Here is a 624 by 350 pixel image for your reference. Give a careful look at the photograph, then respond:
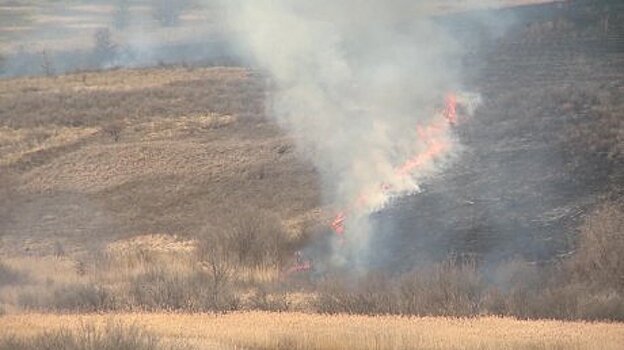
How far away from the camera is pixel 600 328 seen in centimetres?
1341

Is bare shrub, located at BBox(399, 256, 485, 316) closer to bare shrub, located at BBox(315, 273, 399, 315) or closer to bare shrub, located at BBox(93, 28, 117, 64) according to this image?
bare shrub, located at BBox(315, 273, 399, 315)

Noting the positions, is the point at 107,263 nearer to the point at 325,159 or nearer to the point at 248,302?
the point at 248,302

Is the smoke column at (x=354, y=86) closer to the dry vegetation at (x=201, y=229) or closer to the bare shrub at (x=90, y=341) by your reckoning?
the dry vegetation at (x=201, y=229)

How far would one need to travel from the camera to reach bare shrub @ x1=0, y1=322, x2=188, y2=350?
11.1 m

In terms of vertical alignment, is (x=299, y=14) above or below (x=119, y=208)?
above

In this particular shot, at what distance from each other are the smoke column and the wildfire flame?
0.36 ft

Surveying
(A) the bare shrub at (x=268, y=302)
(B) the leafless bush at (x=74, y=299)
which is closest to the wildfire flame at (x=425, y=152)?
(A) the bare shrub at (x=268, y=302)

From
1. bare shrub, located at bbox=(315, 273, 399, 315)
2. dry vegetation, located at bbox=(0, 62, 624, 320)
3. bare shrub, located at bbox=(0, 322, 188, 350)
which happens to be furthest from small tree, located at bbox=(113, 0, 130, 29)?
bare shrub, located at bbox=(0, 322, 188, 350)

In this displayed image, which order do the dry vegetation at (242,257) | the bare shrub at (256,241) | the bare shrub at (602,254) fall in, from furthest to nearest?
1. the bare shrub at (256,241)
2. the bare shrub at (602,254)
3. the dry vegetation at (242,257)

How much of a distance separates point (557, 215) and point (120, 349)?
12404 millimetres

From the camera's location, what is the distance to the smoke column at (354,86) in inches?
946

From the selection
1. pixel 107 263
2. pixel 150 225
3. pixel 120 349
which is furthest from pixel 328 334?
pixel 150 225

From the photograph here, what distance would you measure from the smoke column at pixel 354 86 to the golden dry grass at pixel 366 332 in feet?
21.6

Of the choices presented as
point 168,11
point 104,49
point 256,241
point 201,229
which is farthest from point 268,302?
point 168,11
